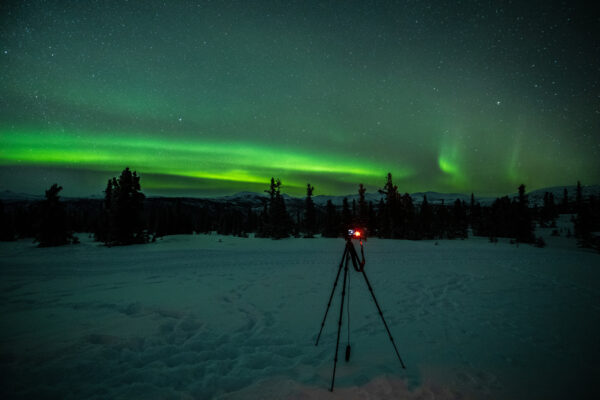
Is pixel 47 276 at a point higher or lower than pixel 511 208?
lower

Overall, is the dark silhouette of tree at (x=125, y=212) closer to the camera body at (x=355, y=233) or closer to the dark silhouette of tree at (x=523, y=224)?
the camera body at (x=355, y=233)

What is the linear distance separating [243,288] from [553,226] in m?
72.7

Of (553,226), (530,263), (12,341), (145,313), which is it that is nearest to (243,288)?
(145,313)

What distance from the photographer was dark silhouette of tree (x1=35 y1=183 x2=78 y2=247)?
25891 mm

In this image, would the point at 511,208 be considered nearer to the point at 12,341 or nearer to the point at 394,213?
the point at 394,213

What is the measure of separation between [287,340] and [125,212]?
29.1 m

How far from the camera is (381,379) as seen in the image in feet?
14.1

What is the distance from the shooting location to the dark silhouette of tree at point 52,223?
25891 mm

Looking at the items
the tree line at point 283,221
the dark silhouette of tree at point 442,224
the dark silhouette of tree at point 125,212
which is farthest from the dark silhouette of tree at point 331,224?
the dark silhouette of tree at point 125,212

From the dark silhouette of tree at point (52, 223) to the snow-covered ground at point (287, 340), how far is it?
67.5ft

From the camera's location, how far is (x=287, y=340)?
572 centimetres

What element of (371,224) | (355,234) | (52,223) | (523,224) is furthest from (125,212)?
(523,224)

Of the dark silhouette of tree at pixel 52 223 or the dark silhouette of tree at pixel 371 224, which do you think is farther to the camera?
the dark silhouette of tree at pixel 371 224

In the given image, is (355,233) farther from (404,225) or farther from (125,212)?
(404,225)
